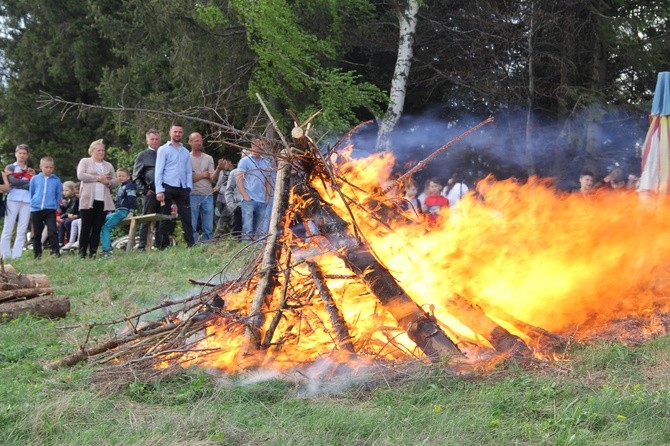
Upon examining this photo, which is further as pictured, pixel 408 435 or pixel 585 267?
pixel 585 267

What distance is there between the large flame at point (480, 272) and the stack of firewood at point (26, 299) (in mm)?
2716

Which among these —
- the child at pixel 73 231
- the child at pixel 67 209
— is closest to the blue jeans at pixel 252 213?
the child at pixel 73 231

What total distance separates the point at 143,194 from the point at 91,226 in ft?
3.33

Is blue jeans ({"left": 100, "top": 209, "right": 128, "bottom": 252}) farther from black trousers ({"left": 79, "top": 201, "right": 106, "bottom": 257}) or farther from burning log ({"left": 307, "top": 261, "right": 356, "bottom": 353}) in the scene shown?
burning log ({"left": 307, "top": 261, "right": 356, "bottom": 353})

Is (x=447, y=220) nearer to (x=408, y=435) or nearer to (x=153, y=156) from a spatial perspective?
(x=408, y=435)

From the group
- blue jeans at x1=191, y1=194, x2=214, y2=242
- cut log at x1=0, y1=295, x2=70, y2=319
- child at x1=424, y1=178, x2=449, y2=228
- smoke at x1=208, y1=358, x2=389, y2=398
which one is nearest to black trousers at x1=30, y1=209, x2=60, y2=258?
blue jeans at x1=191, y1=194, x2=214, y2=242

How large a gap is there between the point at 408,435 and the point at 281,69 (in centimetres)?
1191

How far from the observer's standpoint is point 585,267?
279 inches

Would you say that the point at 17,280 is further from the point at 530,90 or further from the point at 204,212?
the point at 530,90

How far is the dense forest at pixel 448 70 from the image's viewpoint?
15391 millimetres

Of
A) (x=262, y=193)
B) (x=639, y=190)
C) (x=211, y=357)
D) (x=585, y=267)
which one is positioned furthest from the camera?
(x=262, y=193)

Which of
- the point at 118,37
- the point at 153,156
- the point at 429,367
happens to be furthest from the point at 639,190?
the point at 118,37

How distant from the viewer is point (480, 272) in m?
6.52

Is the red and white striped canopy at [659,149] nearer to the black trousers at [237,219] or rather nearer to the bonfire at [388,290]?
the bonfire at [388,290]
